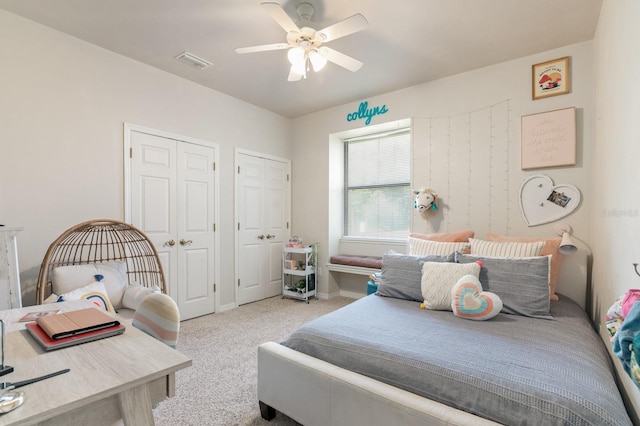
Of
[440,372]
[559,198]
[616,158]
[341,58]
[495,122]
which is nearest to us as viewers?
[440,372]

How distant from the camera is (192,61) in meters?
2.96

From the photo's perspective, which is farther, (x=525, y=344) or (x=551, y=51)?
(x=551, y=51)

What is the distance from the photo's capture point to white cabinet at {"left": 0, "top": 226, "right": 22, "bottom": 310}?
1.78 m

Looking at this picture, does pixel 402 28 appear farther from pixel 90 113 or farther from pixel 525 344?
pixel 90 113

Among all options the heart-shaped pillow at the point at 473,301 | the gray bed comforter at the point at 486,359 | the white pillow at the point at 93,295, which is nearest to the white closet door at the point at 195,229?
the white pillow at the point at 93,295

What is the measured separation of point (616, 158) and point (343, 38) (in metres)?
2.06

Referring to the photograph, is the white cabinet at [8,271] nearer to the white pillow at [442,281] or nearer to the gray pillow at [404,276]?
the gray pillow at [404,276]

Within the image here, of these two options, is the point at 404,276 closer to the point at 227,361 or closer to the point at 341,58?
the point at 227,361

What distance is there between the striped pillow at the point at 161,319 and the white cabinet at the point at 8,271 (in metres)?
1.29

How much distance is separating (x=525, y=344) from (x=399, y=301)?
87 centimetres

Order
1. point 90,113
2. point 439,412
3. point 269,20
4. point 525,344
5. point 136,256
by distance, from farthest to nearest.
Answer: point 136,256 → point 90,113 → point 269,20 → point 525,344 → point 439,412

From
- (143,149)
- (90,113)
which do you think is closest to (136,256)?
(143,149)

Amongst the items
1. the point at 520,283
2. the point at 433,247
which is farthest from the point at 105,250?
the point at 520,283

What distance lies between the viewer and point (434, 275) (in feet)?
6.95
